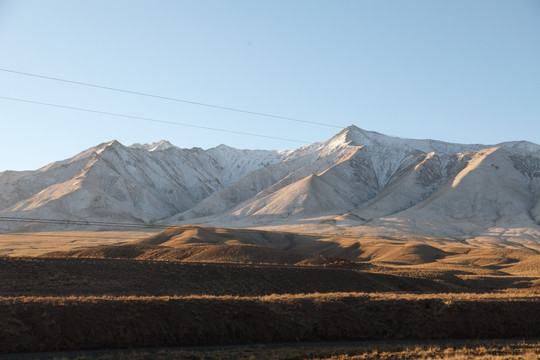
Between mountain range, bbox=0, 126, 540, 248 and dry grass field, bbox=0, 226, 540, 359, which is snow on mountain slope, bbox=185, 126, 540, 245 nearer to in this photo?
mountain range, bbox=0, 126, 540, 248

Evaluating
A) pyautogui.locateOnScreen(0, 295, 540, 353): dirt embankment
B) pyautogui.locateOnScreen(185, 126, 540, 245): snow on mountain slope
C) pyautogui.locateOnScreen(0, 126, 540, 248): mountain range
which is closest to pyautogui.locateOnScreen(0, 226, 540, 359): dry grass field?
pyautogui.locateOnScreen(0, 295, 540, 353): dirt embankment

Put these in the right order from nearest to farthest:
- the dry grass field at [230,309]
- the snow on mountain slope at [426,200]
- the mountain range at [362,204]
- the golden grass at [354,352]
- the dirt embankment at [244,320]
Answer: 1. the golden grass at [354,352]
2. the dirt embankment at [244,320]
3. the dry grass field at [230,309]
4. the mountain range at [362,204]
5. the snow on mountain slope at [426,200]

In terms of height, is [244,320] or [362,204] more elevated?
[362,204]

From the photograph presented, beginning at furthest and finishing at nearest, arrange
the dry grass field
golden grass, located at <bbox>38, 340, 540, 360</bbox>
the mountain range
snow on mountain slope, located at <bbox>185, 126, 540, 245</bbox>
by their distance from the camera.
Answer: snow on mountain slope, located at <bbox>185, 126, 540, 245</bbox> < the mountain range < the dry grass field < golden grass, located at <bbox>38, 340, 540, 360</bbox>

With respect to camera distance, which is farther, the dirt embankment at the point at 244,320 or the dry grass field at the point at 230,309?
the dry grass field at the point at 230,309

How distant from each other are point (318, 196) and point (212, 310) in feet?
504

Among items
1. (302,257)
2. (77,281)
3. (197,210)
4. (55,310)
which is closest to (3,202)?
(197,210)

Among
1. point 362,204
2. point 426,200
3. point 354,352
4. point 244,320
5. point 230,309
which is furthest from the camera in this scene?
point 362,204

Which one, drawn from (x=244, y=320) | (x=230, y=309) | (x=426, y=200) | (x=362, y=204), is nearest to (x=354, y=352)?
(x=244, y=320)

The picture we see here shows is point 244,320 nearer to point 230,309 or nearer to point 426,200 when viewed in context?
point 230,309

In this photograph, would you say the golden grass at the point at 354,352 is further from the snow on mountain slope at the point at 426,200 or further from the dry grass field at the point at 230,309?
the snow on mountain slope at the point at 426,200

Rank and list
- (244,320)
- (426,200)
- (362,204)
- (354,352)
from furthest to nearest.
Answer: (362,204)
(426,200)
(244,320)
(354,352)

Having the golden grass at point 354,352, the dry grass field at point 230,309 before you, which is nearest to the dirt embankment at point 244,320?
the dry grass field at point 230,309

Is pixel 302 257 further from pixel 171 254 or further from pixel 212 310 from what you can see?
pixel 212 310
